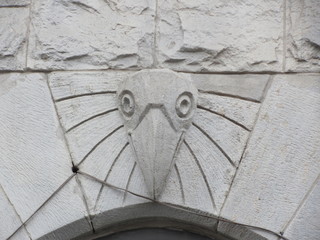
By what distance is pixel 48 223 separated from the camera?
1.67 m

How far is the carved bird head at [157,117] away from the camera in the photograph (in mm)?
1617

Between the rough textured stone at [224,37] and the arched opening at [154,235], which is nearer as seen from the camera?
the rough textured stone at [224,37]

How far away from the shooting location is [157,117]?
5.29 ft

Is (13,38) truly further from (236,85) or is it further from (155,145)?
(236,85)

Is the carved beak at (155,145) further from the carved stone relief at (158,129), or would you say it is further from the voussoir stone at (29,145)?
the voussoir stone at (29,145)

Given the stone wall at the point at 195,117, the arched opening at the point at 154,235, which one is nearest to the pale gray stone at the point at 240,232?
the stone wall at the point at 195,117

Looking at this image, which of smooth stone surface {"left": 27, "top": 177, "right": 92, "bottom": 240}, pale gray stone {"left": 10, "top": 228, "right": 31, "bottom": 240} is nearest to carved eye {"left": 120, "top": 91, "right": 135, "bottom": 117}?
smooth stone surface {"left": 27, "top": 177, "right": 92, "bottom": 240}

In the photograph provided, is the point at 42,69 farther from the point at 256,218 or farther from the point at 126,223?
the point at 256,218

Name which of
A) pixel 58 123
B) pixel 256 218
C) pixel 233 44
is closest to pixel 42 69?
pixel 58 123

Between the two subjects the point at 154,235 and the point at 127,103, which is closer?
the point at 127,103

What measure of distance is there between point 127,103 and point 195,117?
0.69 feet

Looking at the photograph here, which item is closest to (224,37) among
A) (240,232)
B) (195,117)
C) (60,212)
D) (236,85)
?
(236,85)

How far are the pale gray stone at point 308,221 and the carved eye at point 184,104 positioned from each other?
433 mm

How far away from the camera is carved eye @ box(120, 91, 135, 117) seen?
165cm
